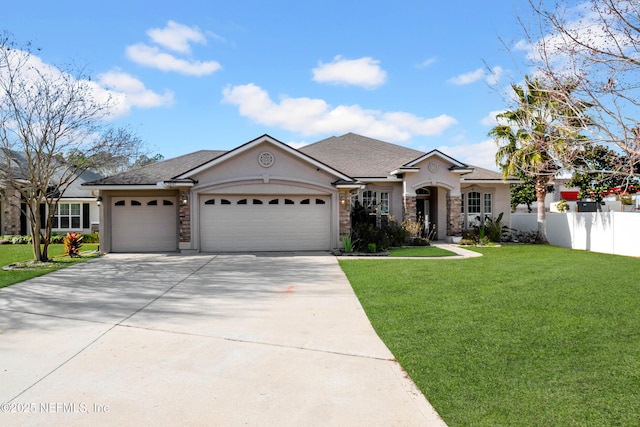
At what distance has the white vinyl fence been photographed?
1515cm

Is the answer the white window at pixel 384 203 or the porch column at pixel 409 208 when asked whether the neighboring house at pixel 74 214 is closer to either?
the white window at pixel 384 203

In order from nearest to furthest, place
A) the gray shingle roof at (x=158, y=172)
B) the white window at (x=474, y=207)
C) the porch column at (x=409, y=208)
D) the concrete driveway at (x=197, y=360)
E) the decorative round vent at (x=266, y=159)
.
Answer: the concrete driveway at (x=197, y=360)
the decorative round vent at (x=266, y=159)
the gray shingle roof at (x=158, y=172)
the porch column at (x=409, y=208)
the white window at (x=474, y=207)

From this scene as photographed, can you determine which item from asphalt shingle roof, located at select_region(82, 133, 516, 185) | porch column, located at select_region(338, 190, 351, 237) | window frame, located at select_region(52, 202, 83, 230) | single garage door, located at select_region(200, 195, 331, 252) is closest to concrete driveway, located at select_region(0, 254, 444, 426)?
single garage door, located at select_region(200, 195, 331, 252)

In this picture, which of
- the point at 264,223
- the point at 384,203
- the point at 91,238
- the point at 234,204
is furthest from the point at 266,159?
the point at 91,238

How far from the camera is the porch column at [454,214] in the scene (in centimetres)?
2005

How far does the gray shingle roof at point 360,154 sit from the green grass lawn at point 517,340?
1027cm

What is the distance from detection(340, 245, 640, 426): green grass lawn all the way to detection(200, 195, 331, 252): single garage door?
6177 millimetres

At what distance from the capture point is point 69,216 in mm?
25688

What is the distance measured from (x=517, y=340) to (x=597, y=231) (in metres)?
13.9

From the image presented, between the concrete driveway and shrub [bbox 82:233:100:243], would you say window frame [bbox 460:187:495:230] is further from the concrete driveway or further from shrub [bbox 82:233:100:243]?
shrub [bbox 82:233:100:243]

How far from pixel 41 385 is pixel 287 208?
12.9m

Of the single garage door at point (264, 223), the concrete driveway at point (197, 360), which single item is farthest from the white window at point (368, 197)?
the concrete driveway at point (197, 360)

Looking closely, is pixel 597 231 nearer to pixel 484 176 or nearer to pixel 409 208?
pixel 484 176

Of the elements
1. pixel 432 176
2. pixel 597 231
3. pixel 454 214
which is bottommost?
pixel 597 231
